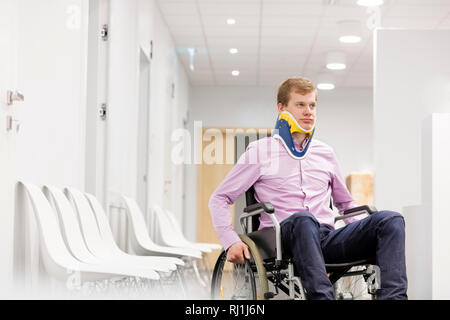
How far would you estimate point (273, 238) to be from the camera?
2578mm

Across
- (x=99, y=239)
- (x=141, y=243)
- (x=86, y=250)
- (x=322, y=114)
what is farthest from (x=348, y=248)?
(x=322, y=114)

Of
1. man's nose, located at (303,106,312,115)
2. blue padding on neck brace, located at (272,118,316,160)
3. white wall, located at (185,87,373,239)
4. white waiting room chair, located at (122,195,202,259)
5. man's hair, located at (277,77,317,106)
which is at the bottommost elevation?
white waiting room chair, located at (122,195,202,259)

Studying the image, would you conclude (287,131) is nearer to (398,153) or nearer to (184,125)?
(398,153)

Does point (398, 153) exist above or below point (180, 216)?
above

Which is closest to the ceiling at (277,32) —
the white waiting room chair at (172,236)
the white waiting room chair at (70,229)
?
the white waiting room chair at (172,236)

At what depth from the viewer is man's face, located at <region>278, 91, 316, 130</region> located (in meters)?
2.75

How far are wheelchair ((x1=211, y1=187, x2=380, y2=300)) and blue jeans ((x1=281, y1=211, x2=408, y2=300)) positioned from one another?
0.14 ft

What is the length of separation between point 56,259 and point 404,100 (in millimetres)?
3534

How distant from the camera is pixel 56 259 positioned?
2.65m

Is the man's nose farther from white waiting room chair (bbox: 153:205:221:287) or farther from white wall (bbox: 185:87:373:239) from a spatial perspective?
white wall (bbox: 185:87:373:239)

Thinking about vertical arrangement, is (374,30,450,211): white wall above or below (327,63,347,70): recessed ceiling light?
below

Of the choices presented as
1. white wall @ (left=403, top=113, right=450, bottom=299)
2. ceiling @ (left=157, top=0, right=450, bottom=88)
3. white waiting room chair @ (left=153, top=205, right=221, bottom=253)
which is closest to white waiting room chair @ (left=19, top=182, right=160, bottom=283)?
white wall @ (left=403, top=113, right=450, bottom=299)
